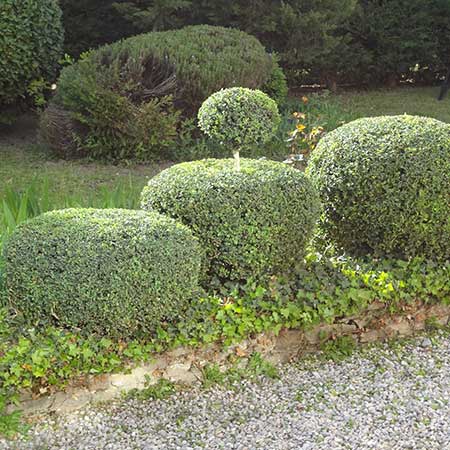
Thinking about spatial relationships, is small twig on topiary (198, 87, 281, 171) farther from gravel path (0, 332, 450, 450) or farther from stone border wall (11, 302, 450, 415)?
gravel path (0, 332, 450, 450)

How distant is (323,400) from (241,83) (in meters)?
4.86

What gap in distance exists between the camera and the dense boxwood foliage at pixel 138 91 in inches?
276

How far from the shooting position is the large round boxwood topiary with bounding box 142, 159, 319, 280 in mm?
3613

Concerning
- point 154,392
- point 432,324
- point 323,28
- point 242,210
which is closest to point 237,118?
point 242,210

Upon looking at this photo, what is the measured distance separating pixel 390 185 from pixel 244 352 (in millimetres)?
1290

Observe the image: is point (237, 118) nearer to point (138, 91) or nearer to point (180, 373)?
point (180, 373)

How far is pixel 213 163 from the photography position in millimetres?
4004

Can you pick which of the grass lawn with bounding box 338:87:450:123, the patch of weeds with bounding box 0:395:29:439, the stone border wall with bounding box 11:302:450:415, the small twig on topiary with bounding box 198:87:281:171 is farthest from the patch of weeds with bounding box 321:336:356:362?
the grass lawn with bounding box 338:87:450:123

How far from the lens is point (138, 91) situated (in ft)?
23.6

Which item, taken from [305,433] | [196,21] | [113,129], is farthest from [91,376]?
[196,21]

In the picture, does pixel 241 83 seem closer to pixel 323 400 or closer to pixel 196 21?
pixel 196 21

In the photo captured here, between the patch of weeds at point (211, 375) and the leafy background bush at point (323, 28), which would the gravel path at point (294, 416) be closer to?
the patch of weeds at point (211, 375)

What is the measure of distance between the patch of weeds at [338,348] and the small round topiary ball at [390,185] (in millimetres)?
637

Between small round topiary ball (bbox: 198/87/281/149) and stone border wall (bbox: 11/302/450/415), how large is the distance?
1.11 metres
